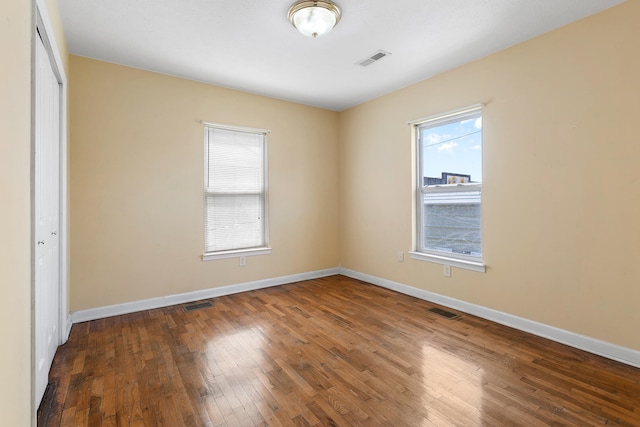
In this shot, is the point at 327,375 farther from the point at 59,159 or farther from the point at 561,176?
the point at 59,159

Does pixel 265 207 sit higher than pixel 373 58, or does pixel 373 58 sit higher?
pixel 373 58

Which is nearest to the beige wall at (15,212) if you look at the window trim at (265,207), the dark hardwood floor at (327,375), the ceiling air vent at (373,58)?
the dark hardwood floor at (327,375)

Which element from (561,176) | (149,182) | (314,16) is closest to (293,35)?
(314,16)

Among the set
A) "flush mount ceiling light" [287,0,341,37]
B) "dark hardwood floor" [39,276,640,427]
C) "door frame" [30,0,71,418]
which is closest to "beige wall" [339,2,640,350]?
"dark hardwood floor" [39,276,640,427]

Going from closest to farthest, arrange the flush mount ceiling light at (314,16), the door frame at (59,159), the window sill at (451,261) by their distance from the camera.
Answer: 1. the door frame at (59,159)
2. the flush mount ceiling light at (314,16)
3. the window sill at (451,261)

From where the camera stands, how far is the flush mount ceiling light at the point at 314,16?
2266 millimetres

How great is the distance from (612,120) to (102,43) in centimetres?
440

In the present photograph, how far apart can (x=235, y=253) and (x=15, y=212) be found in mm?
2943

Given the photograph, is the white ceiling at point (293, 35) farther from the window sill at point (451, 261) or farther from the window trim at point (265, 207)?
the window sill at point (451, 261)

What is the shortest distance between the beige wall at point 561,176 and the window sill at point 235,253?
2.21 meters

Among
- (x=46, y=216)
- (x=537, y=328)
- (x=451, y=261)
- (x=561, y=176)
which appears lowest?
(x=537, y=328)

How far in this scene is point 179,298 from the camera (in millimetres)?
3672

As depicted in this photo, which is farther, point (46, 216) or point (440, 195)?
point (440, 195)

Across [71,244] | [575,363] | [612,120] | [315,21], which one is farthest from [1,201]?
[612,120]
